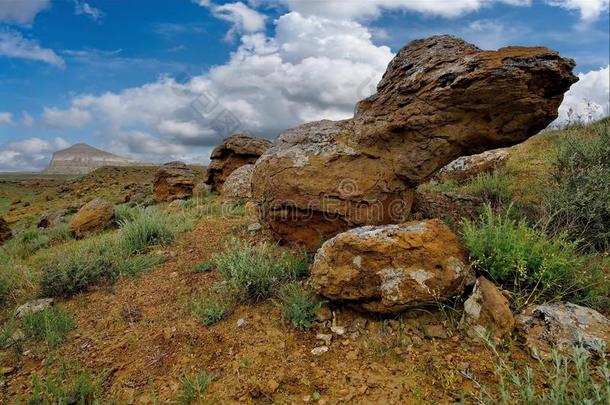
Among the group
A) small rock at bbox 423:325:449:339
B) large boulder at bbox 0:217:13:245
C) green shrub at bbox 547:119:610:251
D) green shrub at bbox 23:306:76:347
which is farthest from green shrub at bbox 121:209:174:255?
large boulder at bbox 0:217:13:245

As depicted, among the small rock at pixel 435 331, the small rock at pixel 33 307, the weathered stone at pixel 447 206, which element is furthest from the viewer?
the weathered stone at pixel 447 206

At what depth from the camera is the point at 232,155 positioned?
520 inches

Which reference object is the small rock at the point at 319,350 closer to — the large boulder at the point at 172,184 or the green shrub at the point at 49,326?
the green shrub at the point at 49,326

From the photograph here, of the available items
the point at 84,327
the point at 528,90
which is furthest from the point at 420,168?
the point at 84,327

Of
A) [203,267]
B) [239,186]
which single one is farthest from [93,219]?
[203,267]

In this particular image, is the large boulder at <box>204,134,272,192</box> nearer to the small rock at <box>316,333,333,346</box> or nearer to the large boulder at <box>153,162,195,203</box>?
the large boulder at <box>153,162,195,203</box>

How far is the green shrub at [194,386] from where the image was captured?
9.04 ft

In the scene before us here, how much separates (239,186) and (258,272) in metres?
6.64

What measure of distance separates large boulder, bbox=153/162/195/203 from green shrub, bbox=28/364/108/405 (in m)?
10.7

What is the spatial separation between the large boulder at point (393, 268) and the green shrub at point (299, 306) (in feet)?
0.62

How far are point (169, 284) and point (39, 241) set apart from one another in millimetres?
6096

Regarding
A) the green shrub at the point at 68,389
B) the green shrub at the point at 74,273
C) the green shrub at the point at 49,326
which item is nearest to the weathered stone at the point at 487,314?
the green shrub at the point at 68,389

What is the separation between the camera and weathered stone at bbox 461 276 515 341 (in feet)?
9.45

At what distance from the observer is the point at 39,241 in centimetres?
891
